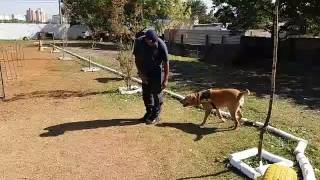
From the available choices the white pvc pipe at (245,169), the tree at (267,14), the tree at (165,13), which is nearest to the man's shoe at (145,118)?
the white pvc pipe at (245,169)

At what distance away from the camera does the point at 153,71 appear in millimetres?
8430

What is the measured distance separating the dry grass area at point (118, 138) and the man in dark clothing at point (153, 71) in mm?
375

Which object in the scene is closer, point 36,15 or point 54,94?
point 54,94

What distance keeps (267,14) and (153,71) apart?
17.0m

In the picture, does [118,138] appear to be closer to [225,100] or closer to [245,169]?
[225,100]

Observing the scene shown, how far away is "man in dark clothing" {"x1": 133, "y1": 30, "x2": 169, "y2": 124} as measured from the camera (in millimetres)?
8281

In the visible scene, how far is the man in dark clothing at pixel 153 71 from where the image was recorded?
326 inches

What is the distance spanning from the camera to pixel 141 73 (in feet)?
28.1

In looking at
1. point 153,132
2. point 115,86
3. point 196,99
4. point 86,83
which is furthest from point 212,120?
point 86,83

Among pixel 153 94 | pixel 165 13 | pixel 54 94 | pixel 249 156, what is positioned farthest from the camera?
pixel 165 13

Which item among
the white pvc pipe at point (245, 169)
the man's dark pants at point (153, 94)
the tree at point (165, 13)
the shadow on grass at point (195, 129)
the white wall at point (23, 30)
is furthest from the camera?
the white wall at point (23, 30)

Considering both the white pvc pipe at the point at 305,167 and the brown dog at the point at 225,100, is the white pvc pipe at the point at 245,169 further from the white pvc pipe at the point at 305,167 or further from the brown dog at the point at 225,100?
the brown dog at the point at 225,100

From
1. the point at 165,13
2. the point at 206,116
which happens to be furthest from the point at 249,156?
the point at 165,13

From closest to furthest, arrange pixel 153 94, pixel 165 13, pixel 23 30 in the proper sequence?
pixel 153 94 < pixel 165 13 < pixel 23 30
